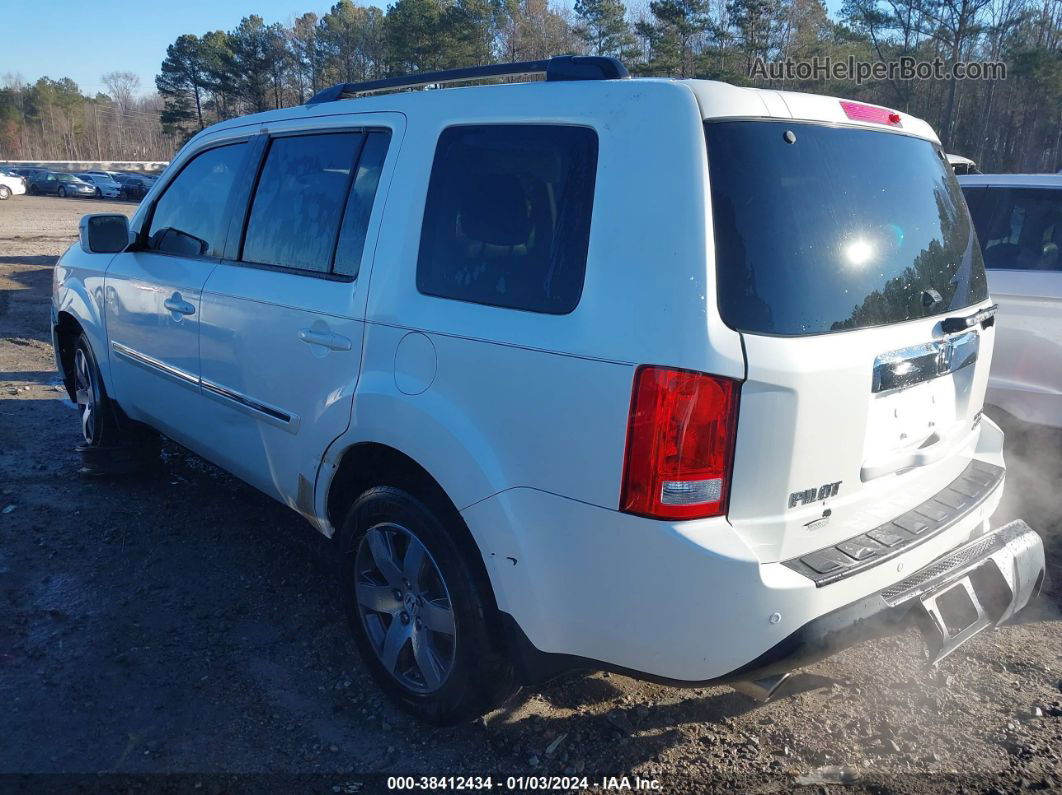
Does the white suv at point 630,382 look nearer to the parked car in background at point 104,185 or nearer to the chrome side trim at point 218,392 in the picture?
the chrome side trim at point 218,392

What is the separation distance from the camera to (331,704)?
9.73 ft

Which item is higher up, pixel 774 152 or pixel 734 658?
pixel 774 152

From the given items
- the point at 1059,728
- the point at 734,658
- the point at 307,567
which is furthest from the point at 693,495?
the point at 307,567

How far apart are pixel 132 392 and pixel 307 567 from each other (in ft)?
4.91

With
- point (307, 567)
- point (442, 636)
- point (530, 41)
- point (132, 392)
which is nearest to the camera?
point (442, 636)

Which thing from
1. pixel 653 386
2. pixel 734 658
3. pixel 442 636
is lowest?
pixel 442 636

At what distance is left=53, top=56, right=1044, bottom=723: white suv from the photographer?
2.04 meters

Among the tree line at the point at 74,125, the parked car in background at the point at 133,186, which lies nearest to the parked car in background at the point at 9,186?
the parked car in background at the point at 133,186

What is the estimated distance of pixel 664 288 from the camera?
6.62 feet

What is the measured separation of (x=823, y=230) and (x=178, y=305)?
2901 millimetres

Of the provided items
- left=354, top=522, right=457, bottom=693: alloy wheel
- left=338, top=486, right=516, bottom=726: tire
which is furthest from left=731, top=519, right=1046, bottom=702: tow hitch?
left=354, top=522, right=457, bottom=693: alloy wheel

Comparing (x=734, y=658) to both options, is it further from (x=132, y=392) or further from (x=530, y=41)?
(x=530, y=41)

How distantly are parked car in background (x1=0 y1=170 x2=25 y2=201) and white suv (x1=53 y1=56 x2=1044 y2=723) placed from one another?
47349mm

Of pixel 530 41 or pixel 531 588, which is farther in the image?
pixel 530 41
